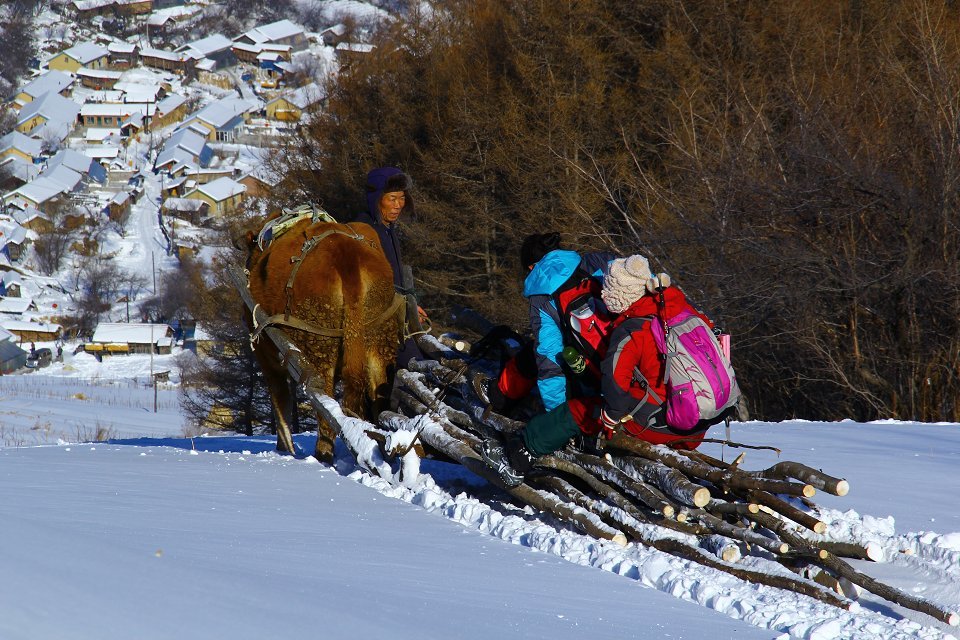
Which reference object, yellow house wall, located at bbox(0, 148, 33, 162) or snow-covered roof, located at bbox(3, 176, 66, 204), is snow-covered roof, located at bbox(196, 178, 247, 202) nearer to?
snow-covered roof, located at bbox(3, 176, 66, 204)

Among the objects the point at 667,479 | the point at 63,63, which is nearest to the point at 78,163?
the point at 63,63

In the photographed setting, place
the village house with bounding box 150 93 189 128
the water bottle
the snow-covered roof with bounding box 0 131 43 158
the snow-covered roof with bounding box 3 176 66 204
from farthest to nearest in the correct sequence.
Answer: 1. the village house with bounding box 150 93 189 128
2. the snow-covered roof with bounding box 0 131 43 158
3. the snow-covered roof with bounding box 3 176 66 204
4. the water bottle

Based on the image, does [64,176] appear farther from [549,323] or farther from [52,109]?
[549,323]

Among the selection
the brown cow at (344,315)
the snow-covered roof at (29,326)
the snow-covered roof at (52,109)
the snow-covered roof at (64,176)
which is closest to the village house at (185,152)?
the snow-covered roof at (64,176)

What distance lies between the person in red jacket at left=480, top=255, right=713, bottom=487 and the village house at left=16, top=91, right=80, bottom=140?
128 m

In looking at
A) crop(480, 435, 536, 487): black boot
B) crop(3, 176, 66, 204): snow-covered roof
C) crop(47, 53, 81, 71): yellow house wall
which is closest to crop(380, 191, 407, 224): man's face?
crop(480, 435, 536, 487): black boot

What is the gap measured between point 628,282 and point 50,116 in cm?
13427

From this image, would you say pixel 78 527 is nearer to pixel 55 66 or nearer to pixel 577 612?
pixel 577 612

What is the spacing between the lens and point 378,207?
763cm

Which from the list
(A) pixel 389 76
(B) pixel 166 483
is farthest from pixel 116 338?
(B) pixel 166 483

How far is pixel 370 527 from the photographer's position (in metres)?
4.31

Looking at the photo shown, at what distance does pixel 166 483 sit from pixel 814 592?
320 centimetres

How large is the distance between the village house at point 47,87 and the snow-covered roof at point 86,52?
1067cm

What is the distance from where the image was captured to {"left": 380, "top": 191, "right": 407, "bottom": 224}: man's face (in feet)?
24.9
